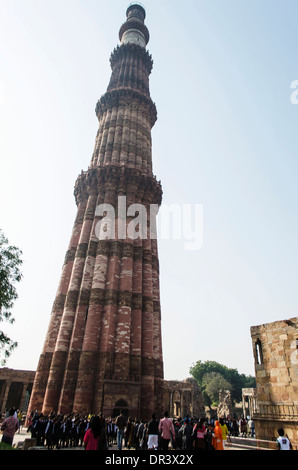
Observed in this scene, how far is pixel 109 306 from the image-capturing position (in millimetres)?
19484

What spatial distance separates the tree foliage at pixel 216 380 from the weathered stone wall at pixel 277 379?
54571 millimetres

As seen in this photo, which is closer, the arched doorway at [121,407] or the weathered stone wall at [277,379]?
the weathered stone wall at [277,379]

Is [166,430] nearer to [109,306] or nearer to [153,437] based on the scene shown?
[153,437]

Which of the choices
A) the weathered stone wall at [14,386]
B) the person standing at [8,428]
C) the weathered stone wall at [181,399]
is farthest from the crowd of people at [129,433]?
the weathered stone wall at [181,399]

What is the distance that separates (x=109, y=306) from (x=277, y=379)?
34.1ft

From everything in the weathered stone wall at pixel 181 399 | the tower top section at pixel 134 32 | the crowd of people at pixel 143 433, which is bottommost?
the crowd of people at pixel 143 433

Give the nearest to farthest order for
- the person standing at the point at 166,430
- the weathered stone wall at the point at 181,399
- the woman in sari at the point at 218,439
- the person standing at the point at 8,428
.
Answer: the person standing at the point at 166,430 < the woman in sari at the point at 218,439 < the person standing at the point at 8,428 < the weathered stone wall at the point at 181,399

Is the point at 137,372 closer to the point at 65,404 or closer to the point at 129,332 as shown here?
the point at 129,332

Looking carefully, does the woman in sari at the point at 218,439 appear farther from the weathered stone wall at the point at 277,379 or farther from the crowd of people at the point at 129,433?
the weathered stone wall at the point at 277,379

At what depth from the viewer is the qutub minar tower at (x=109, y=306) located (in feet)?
56.8

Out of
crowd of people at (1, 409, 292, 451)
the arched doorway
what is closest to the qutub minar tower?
the arched doorway

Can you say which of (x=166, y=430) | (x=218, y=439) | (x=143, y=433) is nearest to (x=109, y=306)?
(x=143, y=433)

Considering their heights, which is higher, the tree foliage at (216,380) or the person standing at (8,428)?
the tree foliage at (216,380)

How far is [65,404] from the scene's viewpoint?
1680cm
